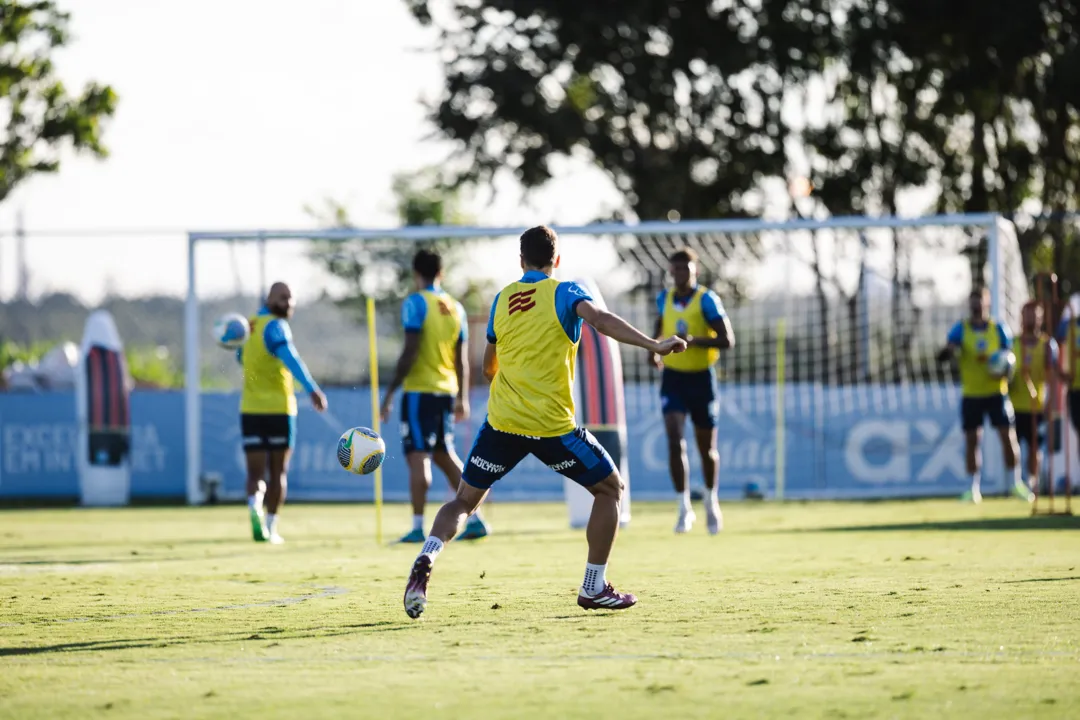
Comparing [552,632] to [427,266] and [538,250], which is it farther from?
[427,266]

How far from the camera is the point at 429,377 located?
12492 millimetres

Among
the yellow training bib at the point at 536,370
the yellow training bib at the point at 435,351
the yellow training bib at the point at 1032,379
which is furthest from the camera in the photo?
the yellow training bib at the point at 1032,379

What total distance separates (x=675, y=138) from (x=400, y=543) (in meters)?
18.6

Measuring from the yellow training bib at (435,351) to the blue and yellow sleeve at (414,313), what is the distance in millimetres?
41

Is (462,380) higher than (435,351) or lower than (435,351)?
lower

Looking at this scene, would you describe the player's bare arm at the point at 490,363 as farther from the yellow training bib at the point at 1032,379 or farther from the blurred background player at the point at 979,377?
the yellow training bib at the point at 1032,379

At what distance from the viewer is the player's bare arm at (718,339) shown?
12.4 meters

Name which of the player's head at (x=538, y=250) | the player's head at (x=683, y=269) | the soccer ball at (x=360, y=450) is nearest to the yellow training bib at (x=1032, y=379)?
the player's head at (x=683, y=269)

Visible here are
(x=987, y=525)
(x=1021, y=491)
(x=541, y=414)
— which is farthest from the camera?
(x=1021, y=491)

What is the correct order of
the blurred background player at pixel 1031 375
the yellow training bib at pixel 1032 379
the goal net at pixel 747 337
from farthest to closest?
1. the goal net at pixel 747 337
2. the yellow training bib at pixel 1032 379
3. the blurred background player at pixel 1031 375

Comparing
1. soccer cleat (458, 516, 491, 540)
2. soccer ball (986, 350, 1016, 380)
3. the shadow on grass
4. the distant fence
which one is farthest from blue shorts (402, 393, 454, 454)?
the distant fence

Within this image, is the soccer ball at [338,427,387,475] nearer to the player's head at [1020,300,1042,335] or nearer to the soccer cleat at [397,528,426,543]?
the soccer cleat at [397,528,426,543]

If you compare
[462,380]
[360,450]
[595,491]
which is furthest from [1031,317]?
[595,491]

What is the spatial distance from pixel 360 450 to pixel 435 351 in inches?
120
